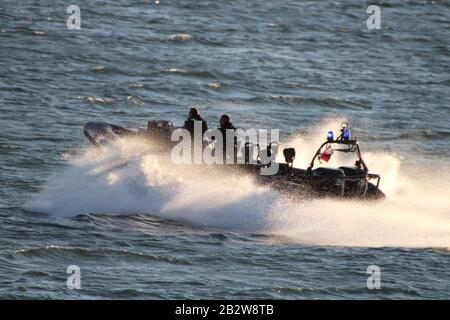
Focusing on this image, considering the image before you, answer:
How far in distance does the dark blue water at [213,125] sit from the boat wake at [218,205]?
5cm

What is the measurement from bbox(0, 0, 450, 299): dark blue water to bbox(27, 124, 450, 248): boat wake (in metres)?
0.05

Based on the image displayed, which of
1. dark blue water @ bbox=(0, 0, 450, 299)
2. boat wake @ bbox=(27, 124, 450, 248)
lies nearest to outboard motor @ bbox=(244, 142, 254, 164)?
boat wake @ bbox=(27, 124, 450, 248)

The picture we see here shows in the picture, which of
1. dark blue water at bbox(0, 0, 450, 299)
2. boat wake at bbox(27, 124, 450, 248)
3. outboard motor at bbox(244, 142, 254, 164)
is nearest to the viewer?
dark blue water at bbox(0, 0, 450, 299)

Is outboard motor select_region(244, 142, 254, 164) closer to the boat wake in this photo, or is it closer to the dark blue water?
the boat wake

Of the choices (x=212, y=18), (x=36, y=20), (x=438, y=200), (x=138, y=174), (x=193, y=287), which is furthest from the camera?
(x=212, y=18)

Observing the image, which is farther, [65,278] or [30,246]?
[30,246]

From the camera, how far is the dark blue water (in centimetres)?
2134

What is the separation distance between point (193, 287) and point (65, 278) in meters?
2.21

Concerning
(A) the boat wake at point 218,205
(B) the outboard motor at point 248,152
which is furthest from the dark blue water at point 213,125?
(B) the outboard motor at point 248,152

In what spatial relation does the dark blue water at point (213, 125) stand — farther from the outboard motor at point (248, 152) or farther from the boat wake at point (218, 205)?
the outboard motor at point (248, 152)

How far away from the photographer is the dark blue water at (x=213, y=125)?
2134 cm
